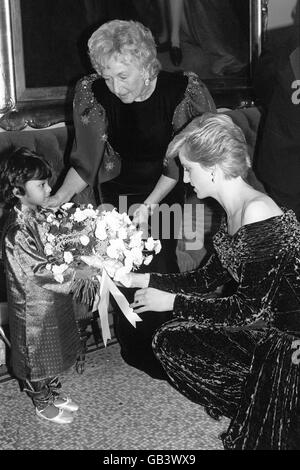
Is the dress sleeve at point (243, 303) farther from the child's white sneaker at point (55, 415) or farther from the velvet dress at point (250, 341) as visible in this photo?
the child's white sneaker at point (55, 415)

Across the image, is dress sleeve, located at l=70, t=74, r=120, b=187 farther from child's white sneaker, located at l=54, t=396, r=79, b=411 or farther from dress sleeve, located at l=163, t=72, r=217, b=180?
child's white sneaker, located at l=54, t=396, r=79, b=411

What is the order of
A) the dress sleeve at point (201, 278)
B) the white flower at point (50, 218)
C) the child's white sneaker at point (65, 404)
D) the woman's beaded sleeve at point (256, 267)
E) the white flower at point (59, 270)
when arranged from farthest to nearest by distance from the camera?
the child's white sneaker at point (65, 404) → the dress sleeve at point (201, 278) → the white flower at point (50, 218) → the white flower at point (59, 270) → the woman's beaded sleeve at point (256, 267)

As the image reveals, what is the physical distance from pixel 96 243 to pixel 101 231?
3.5 inches

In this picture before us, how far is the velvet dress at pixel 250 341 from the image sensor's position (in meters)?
2.21

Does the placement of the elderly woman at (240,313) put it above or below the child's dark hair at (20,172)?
below

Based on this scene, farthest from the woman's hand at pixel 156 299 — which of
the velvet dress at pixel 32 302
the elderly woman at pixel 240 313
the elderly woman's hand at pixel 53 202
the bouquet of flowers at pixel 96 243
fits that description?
the elderly woman's hand at pixel 53 202

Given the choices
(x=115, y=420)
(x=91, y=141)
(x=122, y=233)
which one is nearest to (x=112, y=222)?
(x=122, y=233)

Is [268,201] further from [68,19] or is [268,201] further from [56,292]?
[68,19]

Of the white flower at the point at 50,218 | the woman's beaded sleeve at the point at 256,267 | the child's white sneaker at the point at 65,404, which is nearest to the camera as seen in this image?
the woman's beaded sleeve at the point at 256,267

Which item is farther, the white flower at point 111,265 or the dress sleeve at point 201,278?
the dress sleeve at point 201,278

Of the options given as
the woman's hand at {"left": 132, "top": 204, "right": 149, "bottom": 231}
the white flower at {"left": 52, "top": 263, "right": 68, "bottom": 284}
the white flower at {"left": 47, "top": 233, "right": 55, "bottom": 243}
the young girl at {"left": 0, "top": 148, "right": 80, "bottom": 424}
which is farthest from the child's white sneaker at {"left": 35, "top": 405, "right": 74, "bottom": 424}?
the woman's hand at {"left": 132, "top": 204, "right": 149, "bottom": 231}

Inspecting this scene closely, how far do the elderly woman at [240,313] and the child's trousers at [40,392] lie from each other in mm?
548

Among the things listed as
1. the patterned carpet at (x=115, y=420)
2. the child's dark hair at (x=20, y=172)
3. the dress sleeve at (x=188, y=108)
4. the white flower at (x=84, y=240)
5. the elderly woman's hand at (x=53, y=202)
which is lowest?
the patterned carpet at (x=115, y=420)

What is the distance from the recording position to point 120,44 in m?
2.72
